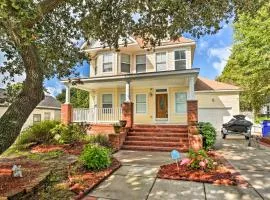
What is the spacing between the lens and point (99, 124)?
51.3 ft

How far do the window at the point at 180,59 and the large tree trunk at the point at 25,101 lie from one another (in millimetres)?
13785

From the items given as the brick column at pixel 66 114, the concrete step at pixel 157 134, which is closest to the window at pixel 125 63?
the brick column at pixel 66 114

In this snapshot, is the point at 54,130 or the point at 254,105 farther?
the point at 254,105

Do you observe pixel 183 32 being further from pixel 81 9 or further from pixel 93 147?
pixel 93 147

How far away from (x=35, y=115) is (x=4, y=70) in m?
21.1

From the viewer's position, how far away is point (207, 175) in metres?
6.93

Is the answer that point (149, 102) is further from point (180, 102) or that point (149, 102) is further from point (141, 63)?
point (141, 63)

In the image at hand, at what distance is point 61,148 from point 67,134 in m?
1.36

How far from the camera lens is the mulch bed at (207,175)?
6.45 meters

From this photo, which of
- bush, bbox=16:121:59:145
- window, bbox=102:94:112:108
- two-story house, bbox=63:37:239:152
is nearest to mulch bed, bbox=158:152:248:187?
bush, bbox=16:121:59:145

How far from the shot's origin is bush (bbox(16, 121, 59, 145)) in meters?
12.5

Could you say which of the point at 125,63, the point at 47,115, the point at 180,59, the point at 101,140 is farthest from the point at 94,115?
the point at 47,115

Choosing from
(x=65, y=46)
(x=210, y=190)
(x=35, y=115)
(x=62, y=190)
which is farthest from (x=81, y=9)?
(x=35, y=115)

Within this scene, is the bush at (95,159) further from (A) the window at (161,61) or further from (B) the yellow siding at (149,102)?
(A) the window at (161,61)
